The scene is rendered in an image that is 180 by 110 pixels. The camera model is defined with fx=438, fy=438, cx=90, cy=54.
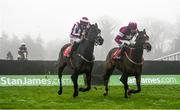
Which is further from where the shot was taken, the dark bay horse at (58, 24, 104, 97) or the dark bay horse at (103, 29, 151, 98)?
the dark bay horse at (103, 29, 151, 98)

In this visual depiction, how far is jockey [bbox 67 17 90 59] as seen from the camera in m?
16.1

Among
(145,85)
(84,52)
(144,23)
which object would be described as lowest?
(145,85)

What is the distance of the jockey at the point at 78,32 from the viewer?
1606 centimetres

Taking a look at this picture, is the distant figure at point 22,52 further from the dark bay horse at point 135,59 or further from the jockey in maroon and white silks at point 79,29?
the dark bay horse at point 135,59

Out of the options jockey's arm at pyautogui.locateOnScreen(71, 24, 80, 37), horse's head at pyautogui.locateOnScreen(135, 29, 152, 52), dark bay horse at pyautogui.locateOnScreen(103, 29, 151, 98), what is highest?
jockey's arm at pyautogui.locateOnScreen(71, 24, 80, 37)

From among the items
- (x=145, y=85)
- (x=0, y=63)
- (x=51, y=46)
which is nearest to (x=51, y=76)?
(x=0, y=63)

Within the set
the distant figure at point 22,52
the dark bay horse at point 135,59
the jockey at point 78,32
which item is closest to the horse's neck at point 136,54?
the dark bay horse at point 135,59

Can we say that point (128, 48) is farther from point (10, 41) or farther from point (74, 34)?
point (10, 41)

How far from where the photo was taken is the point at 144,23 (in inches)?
3903

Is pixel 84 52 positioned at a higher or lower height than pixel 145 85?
higher

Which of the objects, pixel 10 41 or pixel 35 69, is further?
pixel 10 41

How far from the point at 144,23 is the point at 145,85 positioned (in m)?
76.5

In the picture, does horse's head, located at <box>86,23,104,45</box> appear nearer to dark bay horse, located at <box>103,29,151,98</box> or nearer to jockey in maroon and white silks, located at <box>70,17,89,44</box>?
jockey in maroon and white silks, located at <box>70,17,89,44</box>

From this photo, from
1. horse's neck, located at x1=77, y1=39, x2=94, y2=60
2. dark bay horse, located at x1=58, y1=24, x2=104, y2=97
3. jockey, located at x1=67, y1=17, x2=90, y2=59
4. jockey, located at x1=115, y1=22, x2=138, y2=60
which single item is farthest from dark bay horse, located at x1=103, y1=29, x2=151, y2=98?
jockey, located at x1=67, y1=17, x2=90, y2=59
